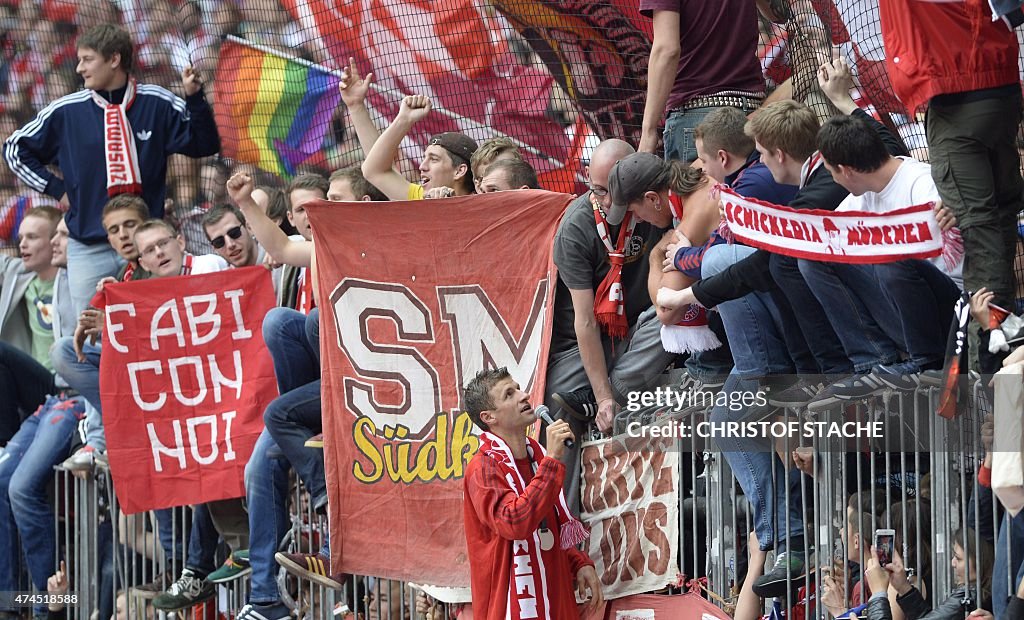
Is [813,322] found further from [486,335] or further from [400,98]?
[400,98]

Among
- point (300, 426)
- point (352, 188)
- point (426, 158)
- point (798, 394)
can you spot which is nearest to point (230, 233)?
point (352, 188)

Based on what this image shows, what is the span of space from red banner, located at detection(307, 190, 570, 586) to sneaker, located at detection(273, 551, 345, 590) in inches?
8.9

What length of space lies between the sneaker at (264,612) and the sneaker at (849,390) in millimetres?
3902

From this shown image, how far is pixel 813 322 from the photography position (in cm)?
739

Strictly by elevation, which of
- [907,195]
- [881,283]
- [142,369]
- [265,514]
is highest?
[907,195]

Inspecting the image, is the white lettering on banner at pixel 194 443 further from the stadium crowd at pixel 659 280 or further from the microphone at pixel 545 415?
the microphone at pixel 545 415

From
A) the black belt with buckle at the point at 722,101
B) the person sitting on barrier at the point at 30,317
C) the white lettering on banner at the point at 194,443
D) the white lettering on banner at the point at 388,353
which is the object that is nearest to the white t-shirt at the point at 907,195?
the black belt with buckle at the point at 722,101

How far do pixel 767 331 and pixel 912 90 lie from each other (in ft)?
4.41

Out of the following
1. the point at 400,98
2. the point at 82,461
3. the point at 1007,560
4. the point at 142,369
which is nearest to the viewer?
the point at 1007,560

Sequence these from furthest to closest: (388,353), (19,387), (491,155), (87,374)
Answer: (19,387) → (87,374) → (388,353) → (491,155)

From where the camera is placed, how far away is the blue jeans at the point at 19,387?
1204 cm

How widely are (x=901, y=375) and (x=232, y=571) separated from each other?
491 centimetres

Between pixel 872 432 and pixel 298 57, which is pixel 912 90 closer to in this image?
pixel 872 432

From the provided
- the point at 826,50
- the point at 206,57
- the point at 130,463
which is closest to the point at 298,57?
the point at 206,57
